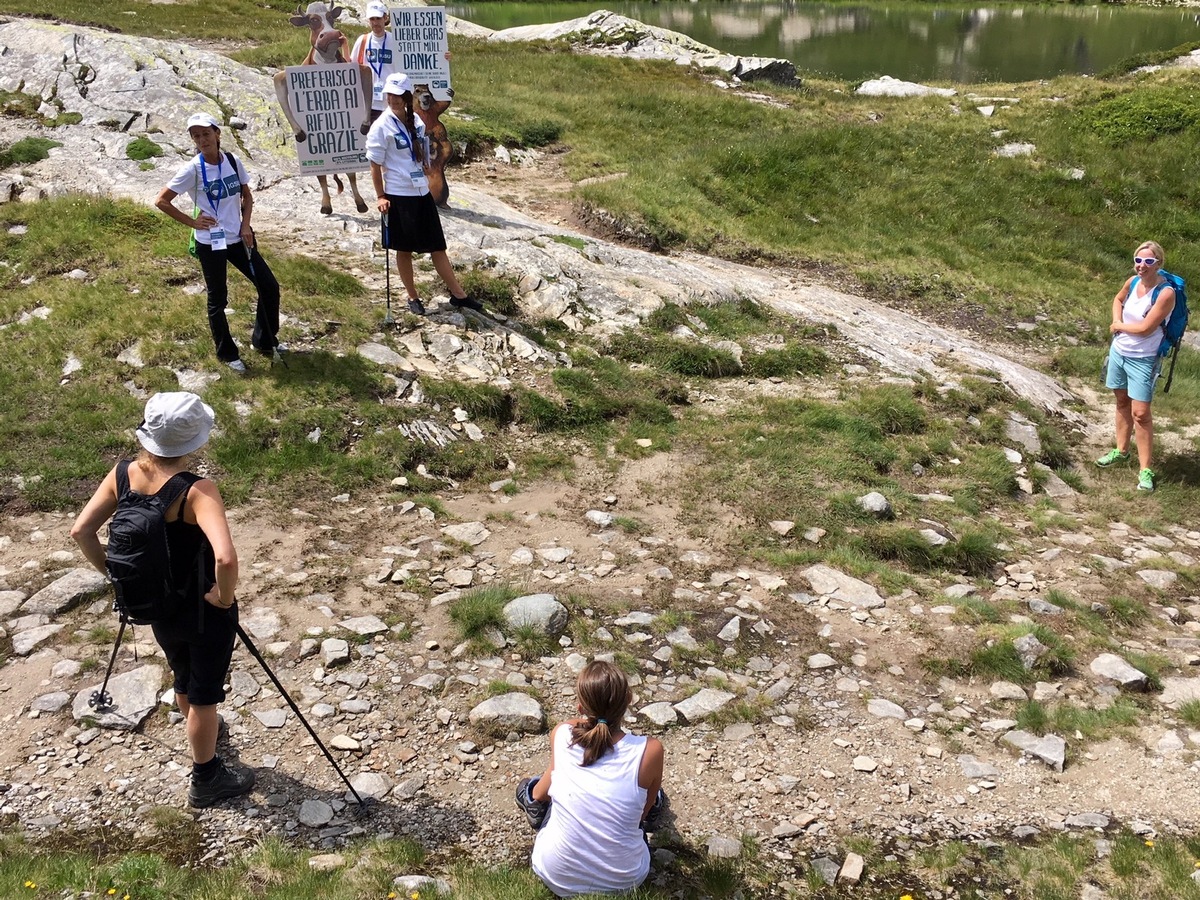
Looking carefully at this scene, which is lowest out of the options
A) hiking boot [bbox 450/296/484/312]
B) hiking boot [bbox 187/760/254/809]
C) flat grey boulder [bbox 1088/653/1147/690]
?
flat grey boulder [bbox 1088/653/1147/690]

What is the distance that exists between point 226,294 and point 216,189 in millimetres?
1060

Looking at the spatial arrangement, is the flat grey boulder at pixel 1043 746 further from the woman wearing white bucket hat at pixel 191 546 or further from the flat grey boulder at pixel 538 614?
the woman wearing white bucket hat at pixel 191 546

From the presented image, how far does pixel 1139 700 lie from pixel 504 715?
15.3 ft

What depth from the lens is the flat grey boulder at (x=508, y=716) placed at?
19.9 ft

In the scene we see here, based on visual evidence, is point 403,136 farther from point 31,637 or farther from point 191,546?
point 191,546

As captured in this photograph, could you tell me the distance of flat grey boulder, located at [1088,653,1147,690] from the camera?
6773 millimetres

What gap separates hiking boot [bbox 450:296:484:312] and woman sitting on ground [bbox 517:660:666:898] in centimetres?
776

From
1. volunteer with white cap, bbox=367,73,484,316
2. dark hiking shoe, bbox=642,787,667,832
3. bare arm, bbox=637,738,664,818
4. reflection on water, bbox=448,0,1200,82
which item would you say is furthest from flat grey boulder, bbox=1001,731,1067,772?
reflection on water, bbox=448,0,1200,82

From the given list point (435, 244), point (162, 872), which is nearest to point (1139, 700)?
point (162, 872)

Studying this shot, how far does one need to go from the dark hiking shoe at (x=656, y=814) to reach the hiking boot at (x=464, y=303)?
24.6 ft

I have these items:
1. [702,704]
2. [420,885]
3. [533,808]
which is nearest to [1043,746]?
[702,704]

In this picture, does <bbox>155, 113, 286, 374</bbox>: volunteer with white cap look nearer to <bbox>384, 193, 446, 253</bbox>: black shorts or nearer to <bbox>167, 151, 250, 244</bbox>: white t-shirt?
<bbox>167, 151, 250, 244</bbox>: white t-shirt

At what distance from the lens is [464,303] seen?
457 inches

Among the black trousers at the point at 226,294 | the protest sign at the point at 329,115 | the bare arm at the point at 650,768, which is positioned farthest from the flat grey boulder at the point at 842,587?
the protest sign at the point at 329,115
